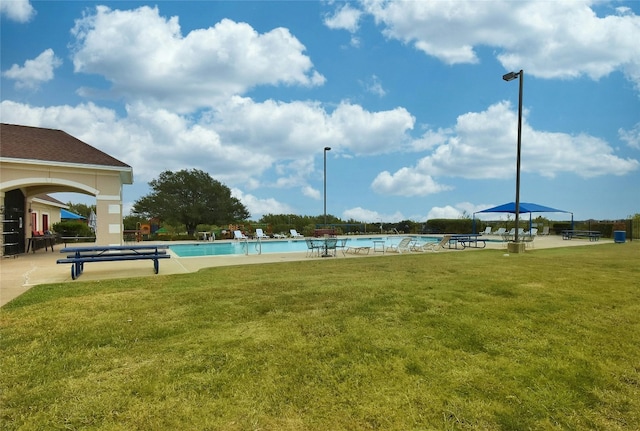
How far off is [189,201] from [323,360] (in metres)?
33.1

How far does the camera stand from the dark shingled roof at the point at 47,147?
44.0 feet

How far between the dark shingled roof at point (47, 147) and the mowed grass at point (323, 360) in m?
9.27

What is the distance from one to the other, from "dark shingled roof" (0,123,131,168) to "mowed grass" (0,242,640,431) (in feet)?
30.4

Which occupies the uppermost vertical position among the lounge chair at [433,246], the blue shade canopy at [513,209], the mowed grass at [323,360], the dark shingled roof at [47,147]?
the dark shingled roof at [47,147]

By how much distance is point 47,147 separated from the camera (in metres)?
14.5

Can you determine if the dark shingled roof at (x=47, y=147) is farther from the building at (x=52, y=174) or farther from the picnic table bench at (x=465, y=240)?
the picnic table bench at (x=465, y=240)

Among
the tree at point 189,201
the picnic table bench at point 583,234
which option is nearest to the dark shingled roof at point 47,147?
the tree at point 189,201

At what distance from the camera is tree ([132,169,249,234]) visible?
3294 centimetres

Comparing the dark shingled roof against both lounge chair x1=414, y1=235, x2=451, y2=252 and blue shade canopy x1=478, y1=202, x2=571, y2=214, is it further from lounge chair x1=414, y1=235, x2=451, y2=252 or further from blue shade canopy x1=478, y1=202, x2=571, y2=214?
blue shade canopy x1=478, y1=202, x2=571, y2=214

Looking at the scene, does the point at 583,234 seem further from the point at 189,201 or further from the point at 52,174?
the point at 189,201

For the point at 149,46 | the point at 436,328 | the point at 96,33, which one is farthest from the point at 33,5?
the point at 436,328

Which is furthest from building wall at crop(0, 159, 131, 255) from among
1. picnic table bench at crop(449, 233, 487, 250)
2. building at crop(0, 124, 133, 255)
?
picnic table bench at crop(449, 233, 487, 250)

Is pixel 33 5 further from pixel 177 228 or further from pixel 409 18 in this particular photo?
pixel 177 228

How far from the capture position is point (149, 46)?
11.2 metres
